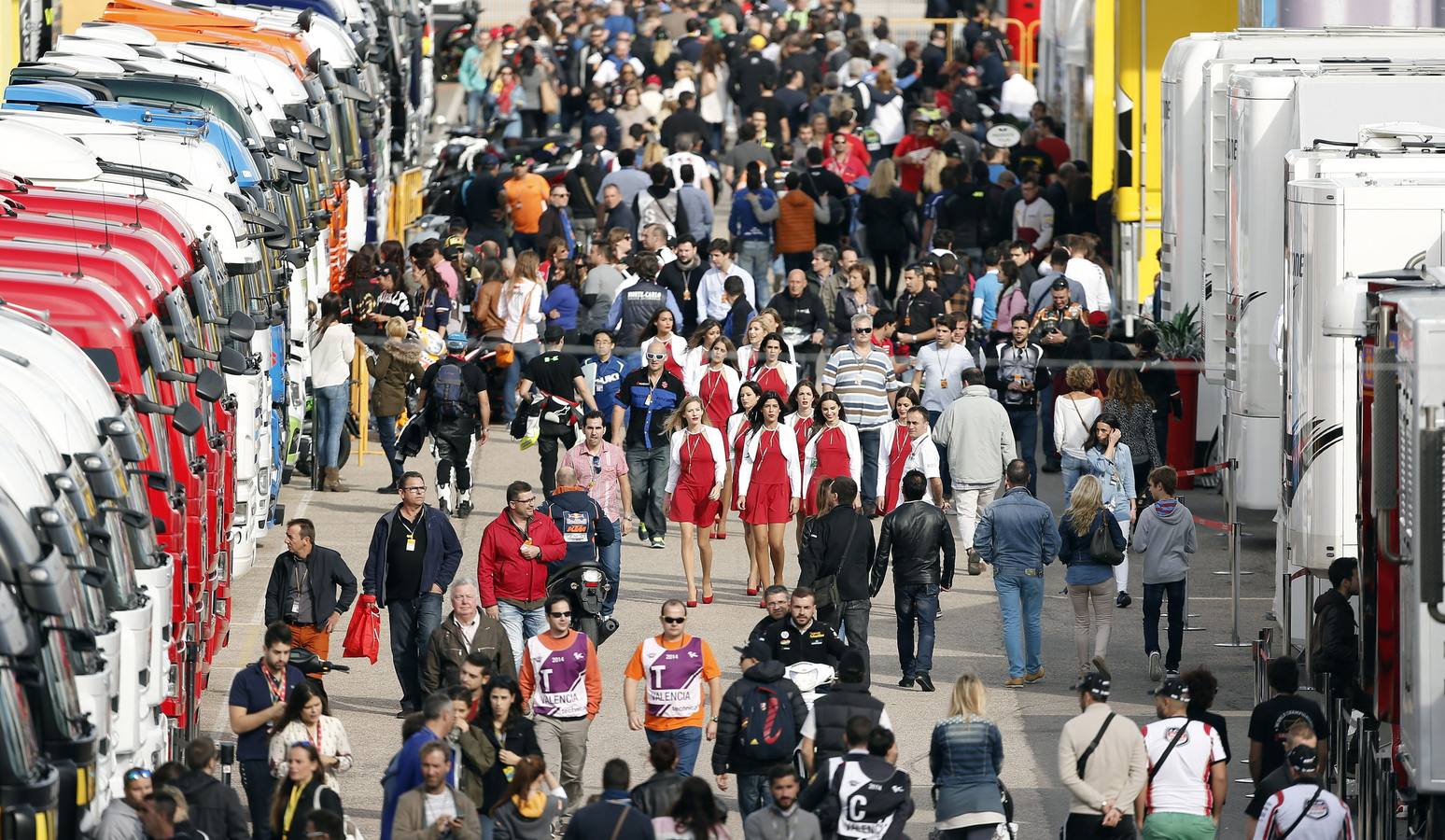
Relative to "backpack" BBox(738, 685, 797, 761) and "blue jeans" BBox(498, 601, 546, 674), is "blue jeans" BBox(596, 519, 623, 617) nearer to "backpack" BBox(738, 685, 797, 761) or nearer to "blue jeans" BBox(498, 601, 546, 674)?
"blue jeans" BBox(498, 601, 546, 674)

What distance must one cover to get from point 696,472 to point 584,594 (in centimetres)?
350

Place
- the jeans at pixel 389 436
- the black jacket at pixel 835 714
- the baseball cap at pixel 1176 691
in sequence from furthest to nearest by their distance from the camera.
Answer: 1. the jeans at pixel 389 436
2. the black jacket at pixel 835 714
3. the baseball cap at pixel 1176 691

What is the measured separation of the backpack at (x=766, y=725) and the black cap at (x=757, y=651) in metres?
0.46

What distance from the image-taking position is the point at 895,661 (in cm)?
1736

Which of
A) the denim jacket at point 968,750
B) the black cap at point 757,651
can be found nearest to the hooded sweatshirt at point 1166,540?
the black cap at point 757,651

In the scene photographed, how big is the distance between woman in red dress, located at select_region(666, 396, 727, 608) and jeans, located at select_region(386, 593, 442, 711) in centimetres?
299

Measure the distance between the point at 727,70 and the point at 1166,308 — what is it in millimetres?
18469

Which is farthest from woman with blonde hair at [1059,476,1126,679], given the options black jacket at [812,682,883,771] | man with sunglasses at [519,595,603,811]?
black jacket at [812,682,883,771]

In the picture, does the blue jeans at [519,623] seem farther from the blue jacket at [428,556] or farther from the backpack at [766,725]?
the backpack at [766,725]

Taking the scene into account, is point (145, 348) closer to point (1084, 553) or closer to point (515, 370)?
point (1084, 553)

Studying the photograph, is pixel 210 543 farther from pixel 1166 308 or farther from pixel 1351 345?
pixel 1166 308

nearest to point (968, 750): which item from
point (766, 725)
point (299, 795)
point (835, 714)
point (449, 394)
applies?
point (835, 714)

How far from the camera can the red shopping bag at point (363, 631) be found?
1506 centimetres

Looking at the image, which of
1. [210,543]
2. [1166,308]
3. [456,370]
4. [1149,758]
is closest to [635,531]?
[456,370]
